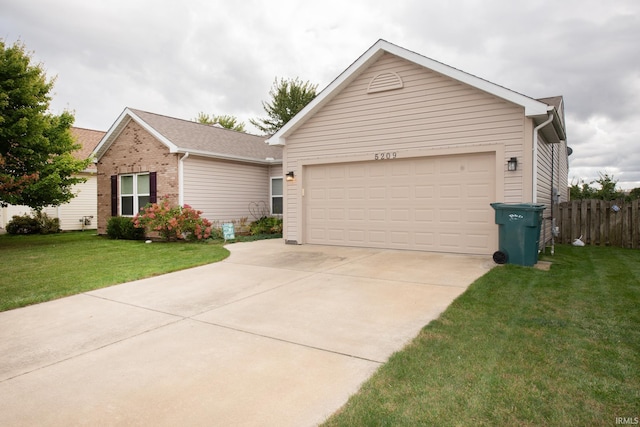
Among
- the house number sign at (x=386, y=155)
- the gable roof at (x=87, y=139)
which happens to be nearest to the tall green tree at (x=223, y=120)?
the gable roof at (x=87, y=139)

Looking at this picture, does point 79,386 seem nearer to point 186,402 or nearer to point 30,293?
point 186,402

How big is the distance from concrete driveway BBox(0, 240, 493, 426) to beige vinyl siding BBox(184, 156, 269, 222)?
7.18 meters

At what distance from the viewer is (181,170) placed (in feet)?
42.4

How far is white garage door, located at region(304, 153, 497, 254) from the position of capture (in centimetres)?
855

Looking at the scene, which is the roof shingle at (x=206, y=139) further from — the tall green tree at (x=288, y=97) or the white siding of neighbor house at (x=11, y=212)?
the tall green tree at (x=288, y=97)

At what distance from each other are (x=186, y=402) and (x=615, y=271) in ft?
24.5

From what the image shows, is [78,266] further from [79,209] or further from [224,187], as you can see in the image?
[79,209]

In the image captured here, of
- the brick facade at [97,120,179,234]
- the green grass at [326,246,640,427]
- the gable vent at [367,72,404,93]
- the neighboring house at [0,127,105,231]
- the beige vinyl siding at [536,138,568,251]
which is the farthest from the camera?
the neighboring house at [0,127,105,231]

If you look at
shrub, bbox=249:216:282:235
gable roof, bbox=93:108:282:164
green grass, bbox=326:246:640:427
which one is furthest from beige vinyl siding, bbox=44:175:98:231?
green grass, bbox=326:246:640:427

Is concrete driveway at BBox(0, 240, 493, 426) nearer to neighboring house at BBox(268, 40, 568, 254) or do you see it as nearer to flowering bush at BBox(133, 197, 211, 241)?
neighboring house at BBox(268, 40, 568, 254)

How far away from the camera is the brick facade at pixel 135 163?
13.1 meters

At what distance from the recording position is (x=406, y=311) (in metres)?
4.52

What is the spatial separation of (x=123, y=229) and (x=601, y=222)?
597 inches

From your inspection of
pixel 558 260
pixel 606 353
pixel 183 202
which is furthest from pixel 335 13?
pixel 606 353
